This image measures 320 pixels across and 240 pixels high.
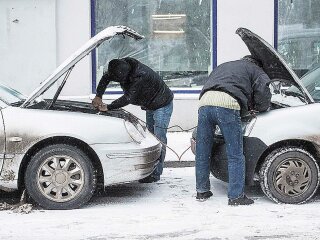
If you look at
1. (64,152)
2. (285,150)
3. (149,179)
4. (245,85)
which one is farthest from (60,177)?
(285,150)

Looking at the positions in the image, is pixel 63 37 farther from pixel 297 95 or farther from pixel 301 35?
pixel 297 95

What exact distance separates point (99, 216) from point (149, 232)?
730 millimetres

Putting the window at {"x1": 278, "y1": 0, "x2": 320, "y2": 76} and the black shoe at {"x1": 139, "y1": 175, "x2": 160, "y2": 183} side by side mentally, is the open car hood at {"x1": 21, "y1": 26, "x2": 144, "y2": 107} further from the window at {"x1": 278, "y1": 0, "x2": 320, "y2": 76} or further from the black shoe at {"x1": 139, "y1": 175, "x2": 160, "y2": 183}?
the window at {"x1": 278, "y1": 0, "x2": 320, "y2": 76}

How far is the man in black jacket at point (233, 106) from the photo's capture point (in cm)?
646

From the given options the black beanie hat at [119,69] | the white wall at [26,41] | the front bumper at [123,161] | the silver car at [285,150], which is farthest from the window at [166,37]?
the front bumper at [123,161]

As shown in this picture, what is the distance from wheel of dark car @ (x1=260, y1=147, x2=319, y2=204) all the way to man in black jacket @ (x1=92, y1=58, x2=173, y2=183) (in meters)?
1.51

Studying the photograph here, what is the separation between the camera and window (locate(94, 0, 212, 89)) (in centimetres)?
1191

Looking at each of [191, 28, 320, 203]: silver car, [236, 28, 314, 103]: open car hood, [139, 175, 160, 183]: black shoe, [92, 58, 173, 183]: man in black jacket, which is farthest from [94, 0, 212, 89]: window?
[191, 28, 320, 203]: silver car

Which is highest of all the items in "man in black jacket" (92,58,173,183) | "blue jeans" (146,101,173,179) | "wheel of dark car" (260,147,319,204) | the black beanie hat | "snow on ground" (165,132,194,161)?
the black beanie hat

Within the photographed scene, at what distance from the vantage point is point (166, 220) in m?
6.00

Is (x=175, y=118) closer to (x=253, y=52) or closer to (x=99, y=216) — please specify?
(x=253, y=52)

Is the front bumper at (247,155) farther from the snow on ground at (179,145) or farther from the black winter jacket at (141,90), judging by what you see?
the snow on ground at (179,145)

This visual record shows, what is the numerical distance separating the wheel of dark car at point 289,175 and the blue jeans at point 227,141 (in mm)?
265

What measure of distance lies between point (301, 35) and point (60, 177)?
7.02 meters
